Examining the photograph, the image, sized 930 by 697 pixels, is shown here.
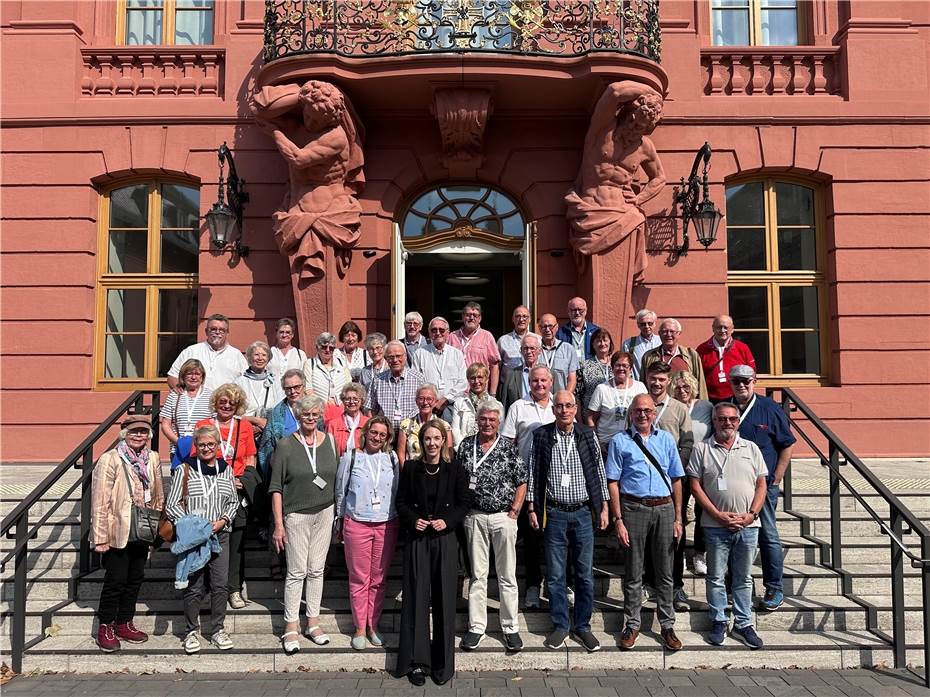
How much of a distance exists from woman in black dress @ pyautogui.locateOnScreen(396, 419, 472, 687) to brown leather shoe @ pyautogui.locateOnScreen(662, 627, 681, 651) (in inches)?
61.9

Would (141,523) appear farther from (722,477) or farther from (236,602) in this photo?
(722,477)

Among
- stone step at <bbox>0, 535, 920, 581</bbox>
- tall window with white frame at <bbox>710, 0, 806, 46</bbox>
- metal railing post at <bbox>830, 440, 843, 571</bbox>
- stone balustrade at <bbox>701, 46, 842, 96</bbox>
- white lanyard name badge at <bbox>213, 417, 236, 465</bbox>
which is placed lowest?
stone step at <bbox>0, 535, 920, 581</bbox>

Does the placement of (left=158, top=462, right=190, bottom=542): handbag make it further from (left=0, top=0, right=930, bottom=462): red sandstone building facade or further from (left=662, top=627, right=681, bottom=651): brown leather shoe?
(left=0, top=0, right=930, bottom=462): red sandstone building facade

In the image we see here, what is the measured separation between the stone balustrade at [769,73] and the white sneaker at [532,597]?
7712mm

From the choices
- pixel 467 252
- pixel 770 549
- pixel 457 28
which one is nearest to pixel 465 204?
pixel 467 252

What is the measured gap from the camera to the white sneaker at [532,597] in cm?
582

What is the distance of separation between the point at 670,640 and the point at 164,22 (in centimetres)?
1073

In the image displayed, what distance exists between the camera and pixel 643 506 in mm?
5516

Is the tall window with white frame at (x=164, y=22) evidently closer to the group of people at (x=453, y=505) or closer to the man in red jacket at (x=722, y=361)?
the group of people at (x=453, y=505)

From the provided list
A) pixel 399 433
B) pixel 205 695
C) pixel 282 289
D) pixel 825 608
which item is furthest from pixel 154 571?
pixel 825 608

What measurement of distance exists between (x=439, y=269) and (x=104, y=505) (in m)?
6.53

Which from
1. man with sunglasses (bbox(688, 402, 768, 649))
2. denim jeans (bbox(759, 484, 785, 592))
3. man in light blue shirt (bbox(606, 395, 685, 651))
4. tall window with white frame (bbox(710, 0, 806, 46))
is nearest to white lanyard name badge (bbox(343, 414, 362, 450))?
man in light blue shirt (bbox(606, 395, 685, 651))

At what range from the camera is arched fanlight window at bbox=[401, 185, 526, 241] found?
10469 millimetres

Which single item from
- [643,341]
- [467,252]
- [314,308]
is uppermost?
[467,252]
